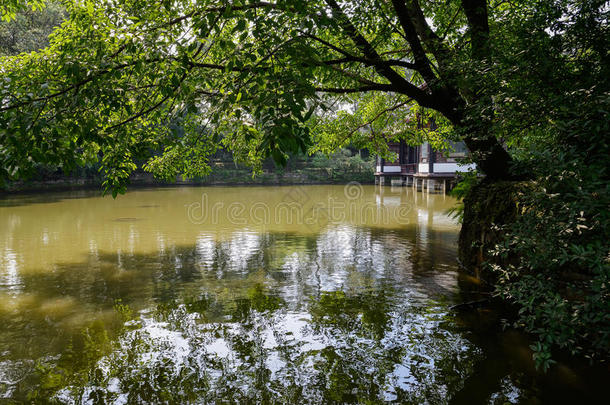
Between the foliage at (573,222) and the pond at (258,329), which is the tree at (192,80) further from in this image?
the pond at (258,329)

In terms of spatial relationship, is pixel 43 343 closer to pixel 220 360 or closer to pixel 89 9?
pixel 220 360

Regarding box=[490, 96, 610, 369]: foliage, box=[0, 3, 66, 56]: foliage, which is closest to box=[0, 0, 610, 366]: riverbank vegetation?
box=[490, 96, 610, 369]: foliage

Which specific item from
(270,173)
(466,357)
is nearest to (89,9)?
(466,357)

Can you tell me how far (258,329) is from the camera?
17.8ft

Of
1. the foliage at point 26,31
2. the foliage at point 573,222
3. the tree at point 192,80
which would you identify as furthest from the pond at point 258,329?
the foliage at point 26,31

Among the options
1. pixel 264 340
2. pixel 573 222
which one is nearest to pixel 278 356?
pixel 264 340

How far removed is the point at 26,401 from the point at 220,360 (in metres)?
1.82

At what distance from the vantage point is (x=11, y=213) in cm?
1861

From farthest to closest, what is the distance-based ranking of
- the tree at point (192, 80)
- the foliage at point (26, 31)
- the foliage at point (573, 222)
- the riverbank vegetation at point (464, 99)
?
1. the foliage at point (26, 31)
2. the tree at point (192, 80)
3. the riverbank vegetation at point (464, 99)
4. the foliage at point (573, 222)

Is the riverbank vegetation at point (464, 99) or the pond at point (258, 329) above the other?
the riverbank vegetation at point (464, 99)

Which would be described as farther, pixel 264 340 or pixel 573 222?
pixel 264 340

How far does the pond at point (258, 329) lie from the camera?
3.97 meters

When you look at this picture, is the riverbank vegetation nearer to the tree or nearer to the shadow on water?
the tree

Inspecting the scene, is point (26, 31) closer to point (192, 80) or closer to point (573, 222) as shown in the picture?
point (192, 80)
